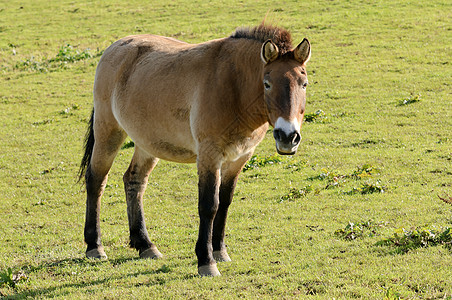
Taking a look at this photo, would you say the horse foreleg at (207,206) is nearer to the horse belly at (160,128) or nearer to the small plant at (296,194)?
the horse belly at (160,128)

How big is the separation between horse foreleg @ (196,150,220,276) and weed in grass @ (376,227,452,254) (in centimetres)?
236

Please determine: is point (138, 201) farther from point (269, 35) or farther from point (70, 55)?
point (70, 55)

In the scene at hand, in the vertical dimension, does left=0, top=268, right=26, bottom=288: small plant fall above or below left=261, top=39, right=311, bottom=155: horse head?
below

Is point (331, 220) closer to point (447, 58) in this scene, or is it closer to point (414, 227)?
point (414, 227)

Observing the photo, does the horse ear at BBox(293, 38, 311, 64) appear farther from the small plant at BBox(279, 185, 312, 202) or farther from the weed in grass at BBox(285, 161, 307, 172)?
the weed in grass at BBox(285, 161, 307, 172)

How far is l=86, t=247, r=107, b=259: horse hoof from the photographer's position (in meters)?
8.36

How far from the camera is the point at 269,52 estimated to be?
21.0 ft

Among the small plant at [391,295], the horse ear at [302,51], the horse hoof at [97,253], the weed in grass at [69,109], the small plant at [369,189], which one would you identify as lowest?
the weed in grass at [69,109]

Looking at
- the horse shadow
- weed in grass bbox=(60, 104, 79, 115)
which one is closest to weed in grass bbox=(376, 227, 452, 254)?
the horse shadow

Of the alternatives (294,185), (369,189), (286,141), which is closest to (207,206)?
(286,141)

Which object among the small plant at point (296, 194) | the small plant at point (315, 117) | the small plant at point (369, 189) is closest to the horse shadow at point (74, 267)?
the small plant at point (296, 194)

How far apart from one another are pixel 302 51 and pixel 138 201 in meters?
3.73

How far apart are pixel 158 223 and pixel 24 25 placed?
2192 cm

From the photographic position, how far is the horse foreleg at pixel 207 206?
6.88 m
